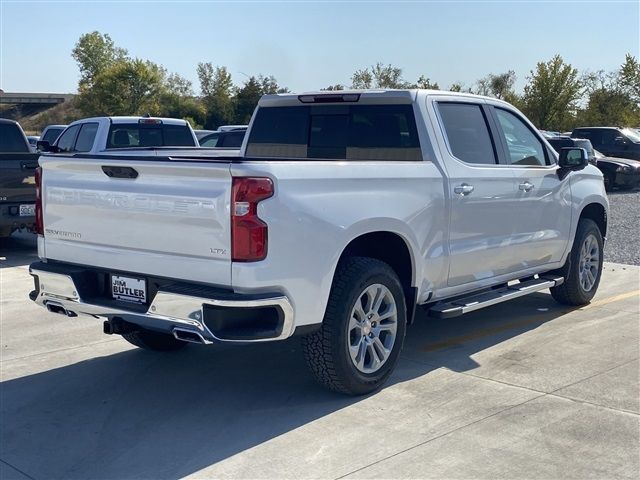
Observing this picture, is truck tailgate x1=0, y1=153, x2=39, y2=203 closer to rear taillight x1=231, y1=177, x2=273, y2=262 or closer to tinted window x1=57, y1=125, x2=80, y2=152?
tinted window x1=57, y1=125, x2=80, y2=152

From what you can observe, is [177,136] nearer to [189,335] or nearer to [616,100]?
[189,335]

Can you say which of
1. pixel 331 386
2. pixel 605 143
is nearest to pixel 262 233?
pixel 331 386

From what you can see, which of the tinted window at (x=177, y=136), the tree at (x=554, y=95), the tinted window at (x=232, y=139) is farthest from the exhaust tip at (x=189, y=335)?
the tree at (x=554, y=95)

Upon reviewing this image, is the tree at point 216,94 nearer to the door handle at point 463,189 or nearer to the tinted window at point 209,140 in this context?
the tinted window at point 209,140

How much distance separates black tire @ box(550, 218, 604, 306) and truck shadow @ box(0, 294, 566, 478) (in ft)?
3.42

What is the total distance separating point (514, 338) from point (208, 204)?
347 centimetres

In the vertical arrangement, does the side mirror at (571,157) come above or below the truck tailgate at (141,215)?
above

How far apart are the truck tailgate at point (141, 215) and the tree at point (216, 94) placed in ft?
156

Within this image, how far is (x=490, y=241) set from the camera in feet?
21.0

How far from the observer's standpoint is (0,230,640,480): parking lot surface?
170 inches

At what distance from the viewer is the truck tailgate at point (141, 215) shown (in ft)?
14.8

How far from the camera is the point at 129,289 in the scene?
16.3ft

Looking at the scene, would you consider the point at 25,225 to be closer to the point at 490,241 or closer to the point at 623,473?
the point at 490,241

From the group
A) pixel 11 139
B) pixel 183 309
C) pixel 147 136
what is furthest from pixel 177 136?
pixel 183 309
